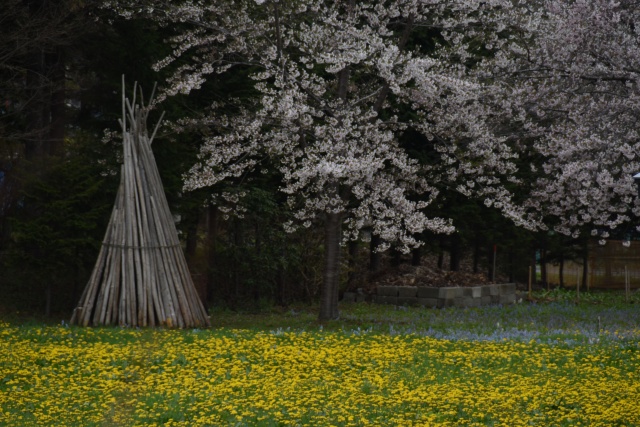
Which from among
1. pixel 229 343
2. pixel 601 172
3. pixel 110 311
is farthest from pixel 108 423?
pixel 601 172

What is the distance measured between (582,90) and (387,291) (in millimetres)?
6473

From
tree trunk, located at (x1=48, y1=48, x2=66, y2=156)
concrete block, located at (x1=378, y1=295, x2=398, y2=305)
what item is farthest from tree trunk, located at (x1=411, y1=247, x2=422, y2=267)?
tree trunk, located at (x1=48, y1=48, x2=66, y2=156)

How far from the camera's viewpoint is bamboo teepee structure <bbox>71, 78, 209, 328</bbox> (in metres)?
13.6

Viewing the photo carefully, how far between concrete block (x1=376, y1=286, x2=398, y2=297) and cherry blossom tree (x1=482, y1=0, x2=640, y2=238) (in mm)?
4137

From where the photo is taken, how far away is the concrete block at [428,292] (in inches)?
775

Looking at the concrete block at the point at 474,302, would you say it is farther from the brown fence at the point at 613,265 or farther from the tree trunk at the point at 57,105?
the tree trunk at the point at 57,105

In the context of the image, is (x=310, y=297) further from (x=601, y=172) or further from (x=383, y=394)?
(x=383, y=394)

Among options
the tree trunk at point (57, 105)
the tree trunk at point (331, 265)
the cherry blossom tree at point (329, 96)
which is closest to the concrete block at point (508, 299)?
the cherry blossom tree at point (329, 96)

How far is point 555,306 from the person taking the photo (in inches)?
784

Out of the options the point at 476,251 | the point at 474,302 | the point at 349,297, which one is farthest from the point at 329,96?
the point at 476,251

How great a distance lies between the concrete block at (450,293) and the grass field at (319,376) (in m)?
4.95

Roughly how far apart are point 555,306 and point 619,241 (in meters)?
6.64

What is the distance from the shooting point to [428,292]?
781 inches

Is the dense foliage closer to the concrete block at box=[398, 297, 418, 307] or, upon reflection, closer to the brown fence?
the concrete block at box=[398, 297, 418, 307]
